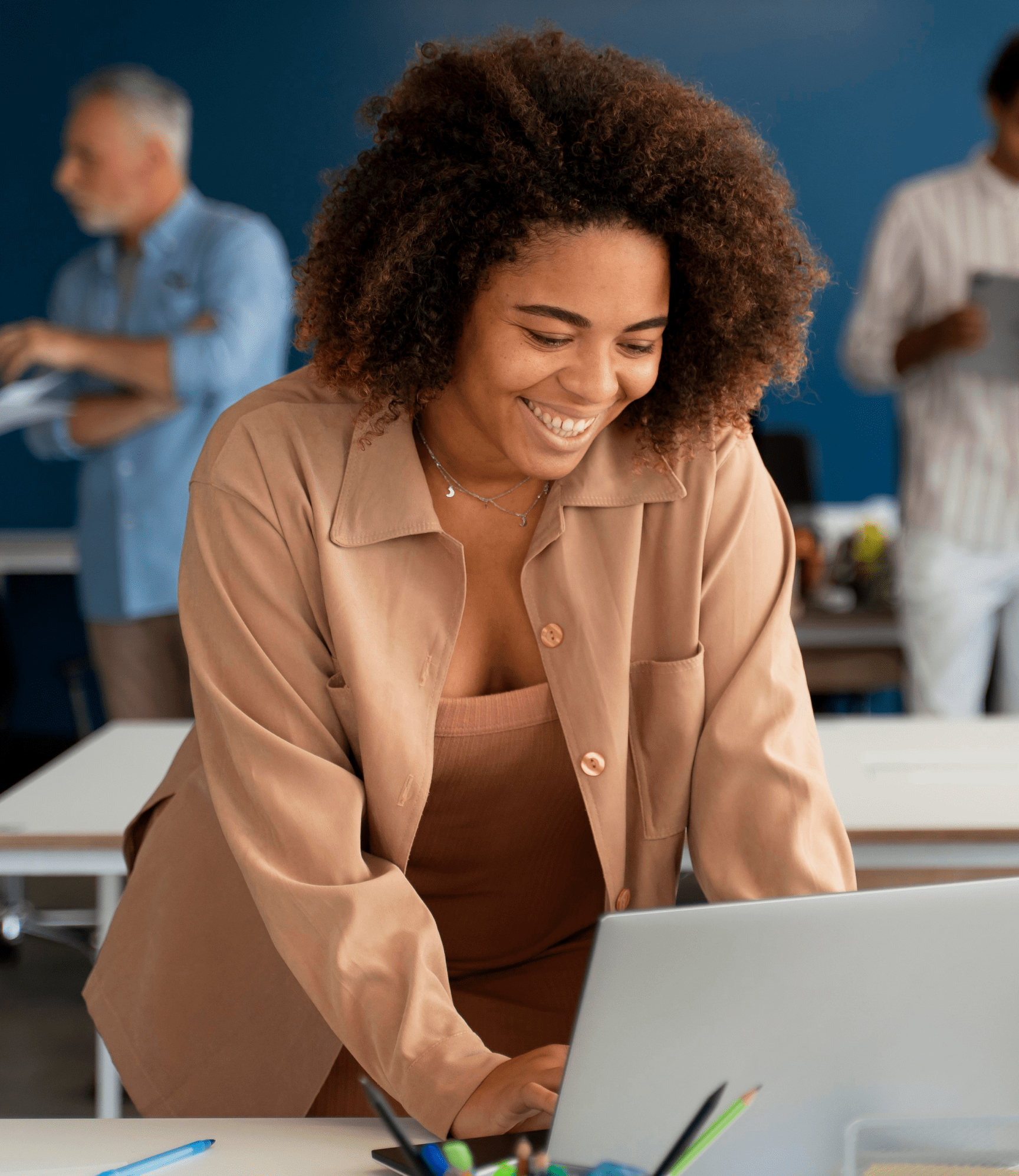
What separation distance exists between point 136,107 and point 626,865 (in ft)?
7.65

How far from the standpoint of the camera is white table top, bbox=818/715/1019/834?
1.65 m

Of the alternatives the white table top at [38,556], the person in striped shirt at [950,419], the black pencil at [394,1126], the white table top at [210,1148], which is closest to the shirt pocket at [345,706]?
the white table top at [210,1148]

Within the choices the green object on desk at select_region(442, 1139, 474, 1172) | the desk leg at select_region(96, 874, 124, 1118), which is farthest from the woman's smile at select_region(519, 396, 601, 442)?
the desk leg at select_region(96, 874, 124, 1118)

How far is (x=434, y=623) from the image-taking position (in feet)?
4.04

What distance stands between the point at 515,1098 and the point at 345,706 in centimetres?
42

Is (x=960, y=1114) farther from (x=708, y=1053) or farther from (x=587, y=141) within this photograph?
(x=587, y=141)

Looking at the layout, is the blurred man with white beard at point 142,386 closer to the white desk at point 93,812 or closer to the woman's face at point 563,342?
the white desk at point 93,812

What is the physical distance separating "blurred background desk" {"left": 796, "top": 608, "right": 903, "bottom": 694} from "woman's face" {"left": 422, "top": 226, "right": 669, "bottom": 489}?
7.37ft

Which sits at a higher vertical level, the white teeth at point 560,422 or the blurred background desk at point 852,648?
the white teeth at point 560,422

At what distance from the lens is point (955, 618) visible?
2.97m

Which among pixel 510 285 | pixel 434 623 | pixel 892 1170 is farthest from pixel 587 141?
pixel 892 1170

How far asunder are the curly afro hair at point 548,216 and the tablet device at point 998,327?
1762 mm

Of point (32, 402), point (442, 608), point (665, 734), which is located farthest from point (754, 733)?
point (32, 402)

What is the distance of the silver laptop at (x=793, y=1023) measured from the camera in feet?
2.37
